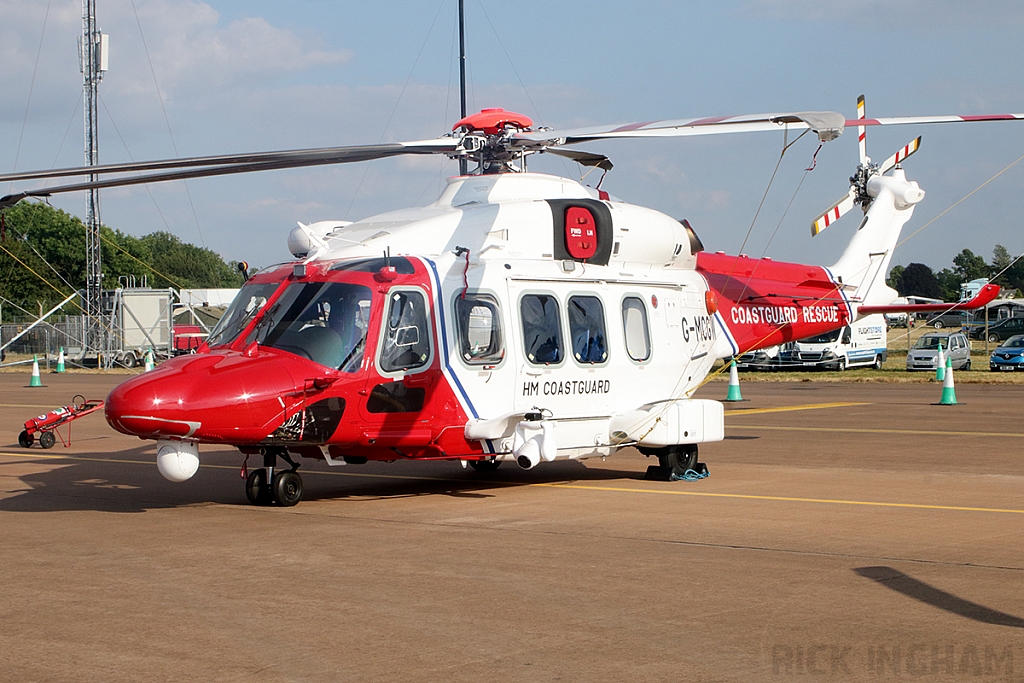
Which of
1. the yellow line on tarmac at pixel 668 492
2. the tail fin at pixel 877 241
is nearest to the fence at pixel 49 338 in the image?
the yellow line on tarmac at pixel 668 492

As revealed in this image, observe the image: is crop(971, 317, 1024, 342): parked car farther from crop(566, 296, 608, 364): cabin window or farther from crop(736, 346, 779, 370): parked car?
crop(566, 296, 608, 364): cabin window

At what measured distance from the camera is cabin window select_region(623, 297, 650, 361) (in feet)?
42.8

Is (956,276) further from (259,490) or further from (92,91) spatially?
(259,490)

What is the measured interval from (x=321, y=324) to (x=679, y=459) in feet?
15.7

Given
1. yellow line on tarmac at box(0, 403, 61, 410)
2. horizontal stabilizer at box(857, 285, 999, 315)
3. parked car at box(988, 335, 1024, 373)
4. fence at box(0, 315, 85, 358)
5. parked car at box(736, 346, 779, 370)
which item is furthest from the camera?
fence at box(0, 315, 85, 358)

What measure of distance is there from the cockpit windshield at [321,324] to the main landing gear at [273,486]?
1.14m

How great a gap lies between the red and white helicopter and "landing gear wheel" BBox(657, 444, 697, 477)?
19mm

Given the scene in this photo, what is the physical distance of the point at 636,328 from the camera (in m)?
13.2

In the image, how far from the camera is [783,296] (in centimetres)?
1587

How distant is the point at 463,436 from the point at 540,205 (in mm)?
2718

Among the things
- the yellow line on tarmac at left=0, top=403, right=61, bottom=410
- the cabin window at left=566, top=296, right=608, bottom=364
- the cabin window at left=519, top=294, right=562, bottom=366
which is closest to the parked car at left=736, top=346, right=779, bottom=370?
the yellow line on tarmac at left=0, top=403, right=61, bottom=410

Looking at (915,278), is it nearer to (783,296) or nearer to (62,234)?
(62,234)

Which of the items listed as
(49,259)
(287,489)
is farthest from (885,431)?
(49,259)

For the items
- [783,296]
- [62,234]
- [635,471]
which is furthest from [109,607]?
[62,234]
